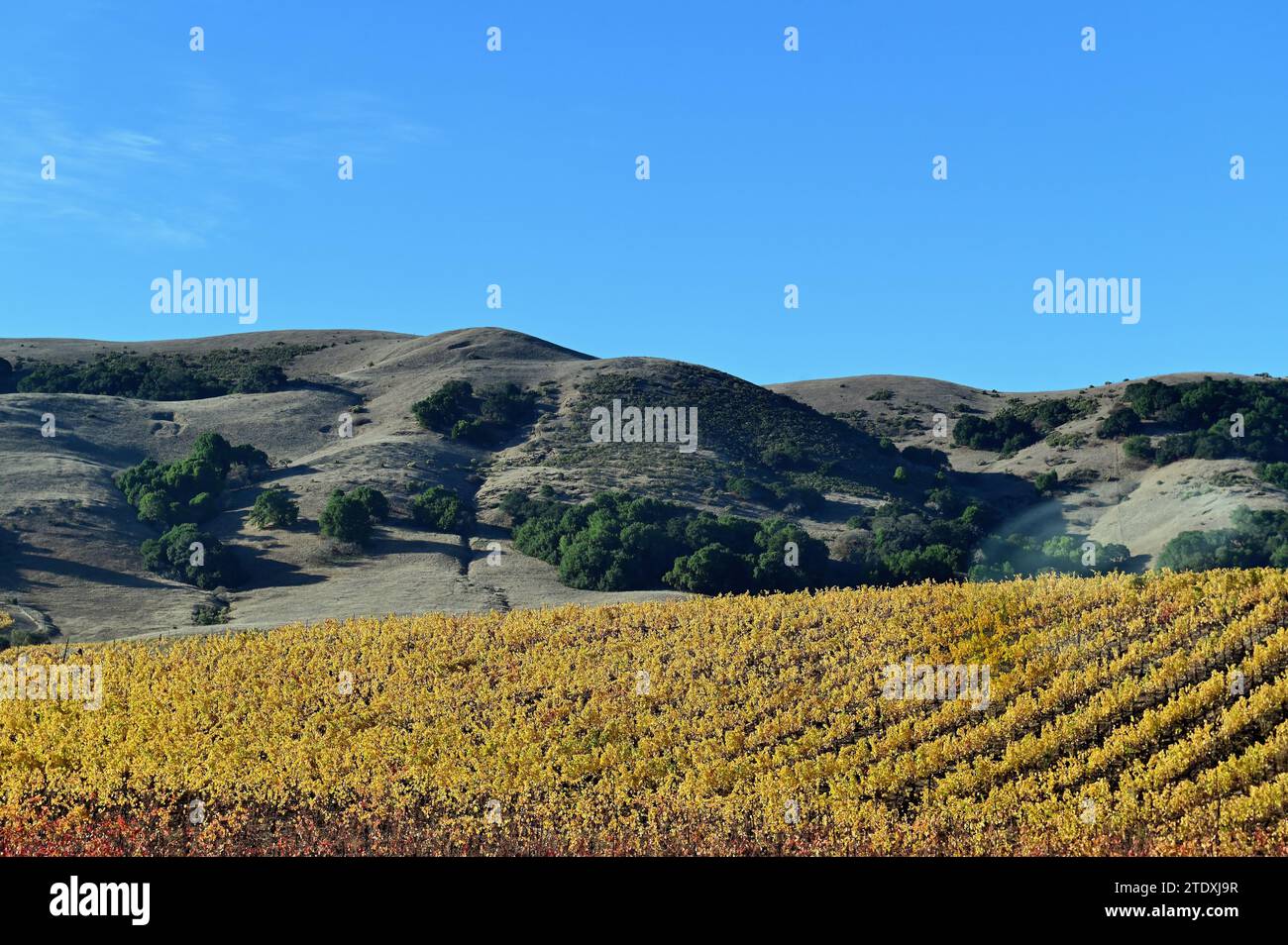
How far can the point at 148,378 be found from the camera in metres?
107

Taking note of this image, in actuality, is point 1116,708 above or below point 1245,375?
below

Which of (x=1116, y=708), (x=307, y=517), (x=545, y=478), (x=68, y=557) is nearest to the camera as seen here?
(x=1116, y=708)

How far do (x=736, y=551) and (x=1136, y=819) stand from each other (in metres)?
43.4

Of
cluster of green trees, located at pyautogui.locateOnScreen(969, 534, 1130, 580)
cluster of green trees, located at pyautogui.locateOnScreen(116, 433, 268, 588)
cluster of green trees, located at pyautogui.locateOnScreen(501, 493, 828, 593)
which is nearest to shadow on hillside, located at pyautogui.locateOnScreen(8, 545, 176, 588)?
cluster of green trees, located at pyautogui.locateOnScreen(116, 433, 268, 588)

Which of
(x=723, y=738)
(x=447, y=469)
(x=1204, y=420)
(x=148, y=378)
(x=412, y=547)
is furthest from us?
(x=148, y=378)

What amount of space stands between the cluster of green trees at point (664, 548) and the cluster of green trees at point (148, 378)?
4850cm

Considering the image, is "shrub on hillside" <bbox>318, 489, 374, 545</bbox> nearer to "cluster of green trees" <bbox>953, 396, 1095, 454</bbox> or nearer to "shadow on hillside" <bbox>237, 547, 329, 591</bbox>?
"shadow on hillside" <bbox>237, 547, 329, 591</bbox>

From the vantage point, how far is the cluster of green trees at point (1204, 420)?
290 feet

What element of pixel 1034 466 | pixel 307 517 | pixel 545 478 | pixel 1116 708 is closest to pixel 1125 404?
pixel 1034 466

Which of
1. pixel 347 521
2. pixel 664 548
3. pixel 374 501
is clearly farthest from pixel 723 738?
pixel 374 501

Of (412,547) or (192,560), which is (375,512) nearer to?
(412,547)

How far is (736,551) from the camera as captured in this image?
60531 millimetres

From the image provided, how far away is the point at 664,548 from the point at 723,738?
37521 mm
